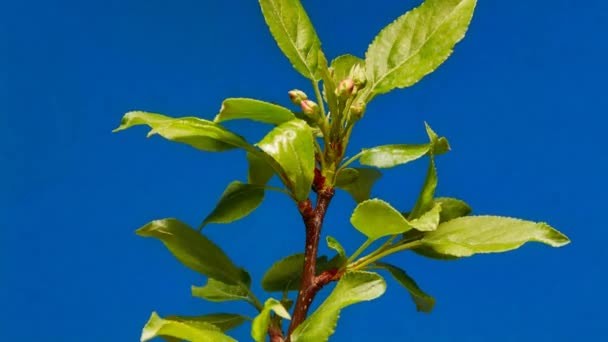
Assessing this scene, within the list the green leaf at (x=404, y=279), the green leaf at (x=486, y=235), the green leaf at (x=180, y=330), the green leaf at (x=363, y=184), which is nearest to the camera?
the green leaf at (x=180, y=330)

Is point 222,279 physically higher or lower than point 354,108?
lower

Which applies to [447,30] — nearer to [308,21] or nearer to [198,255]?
[308,21]

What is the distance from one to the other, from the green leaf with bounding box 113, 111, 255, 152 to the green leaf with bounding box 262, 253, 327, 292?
20 cm

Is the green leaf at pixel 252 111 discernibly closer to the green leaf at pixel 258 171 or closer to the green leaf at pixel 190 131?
the green leaf at pixel 190 131

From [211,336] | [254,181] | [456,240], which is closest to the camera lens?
[211,336]

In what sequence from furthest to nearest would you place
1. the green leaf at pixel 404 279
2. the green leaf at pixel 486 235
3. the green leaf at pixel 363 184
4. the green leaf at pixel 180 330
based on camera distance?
the green leaf at pixel 363 184 → the green leaf at pixel 404 279 → the green leaf at pixel 486 235 → the green leaf at pixel 180 330

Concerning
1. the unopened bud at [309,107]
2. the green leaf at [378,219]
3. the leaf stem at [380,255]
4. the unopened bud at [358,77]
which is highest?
the unopened bud at [358,77]

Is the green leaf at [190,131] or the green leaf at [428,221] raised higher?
the green leaf at [190,131]

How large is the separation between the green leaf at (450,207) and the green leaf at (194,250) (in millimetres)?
279

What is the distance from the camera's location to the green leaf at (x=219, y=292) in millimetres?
1231

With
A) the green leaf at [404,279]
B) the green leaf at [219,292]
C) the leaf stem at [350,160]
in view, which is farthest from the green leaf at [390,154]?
the green leaf at [219,292]

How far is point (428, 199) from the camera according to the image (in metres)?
1.15

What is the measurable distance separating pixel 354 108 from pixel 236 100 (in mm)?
159

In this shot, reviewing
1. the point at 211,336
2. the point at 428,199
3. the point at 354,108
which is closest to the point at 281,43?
the point at 354,108
